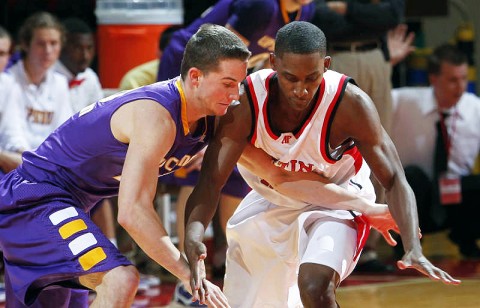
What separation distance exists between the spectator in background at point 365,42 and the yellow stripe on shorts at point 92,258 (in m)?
3.16

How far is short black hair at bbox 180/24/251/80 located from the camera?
3.93 meters

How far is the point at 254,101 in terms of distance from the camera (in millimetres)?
4266

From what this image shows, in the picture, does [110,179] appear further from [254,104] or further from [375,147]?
[375,147]

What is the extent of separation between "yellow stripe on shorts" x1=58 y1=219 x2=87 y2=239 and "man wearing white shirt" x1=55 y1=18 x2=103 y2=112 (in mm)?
2956

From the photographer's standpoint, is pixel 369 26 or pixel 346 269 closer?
pixel 346 269

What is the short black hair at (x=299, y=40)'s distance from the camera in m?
4.03

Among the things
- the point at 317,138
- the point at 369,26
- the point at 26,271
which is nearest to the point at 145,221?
the point at 26,271

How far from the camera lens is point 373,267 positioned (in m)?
6.98

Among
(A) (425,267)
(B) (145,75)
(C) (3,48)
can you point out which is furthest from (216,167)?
(B) (145,75)

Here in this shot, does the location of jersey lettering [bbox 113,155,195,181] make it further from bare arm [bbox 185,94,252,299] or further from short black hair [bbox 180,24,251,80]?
short black hair [bbox 180,24,251,80]

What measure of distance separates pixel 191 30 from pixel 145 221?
8.86ft

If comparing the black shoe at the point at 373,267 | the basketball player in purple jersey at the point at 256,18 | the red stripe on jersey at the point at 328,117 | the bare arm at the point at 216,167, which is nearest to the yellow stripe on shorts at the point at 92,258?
the bare arm at the point at 216,167

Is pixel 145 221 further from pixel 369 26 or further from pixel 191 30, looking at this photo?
pixel 369 26

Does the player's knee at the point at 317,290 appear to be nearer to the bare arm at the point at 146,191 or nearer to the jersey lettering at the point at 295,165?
the jersey lettering at the point at 295,165
